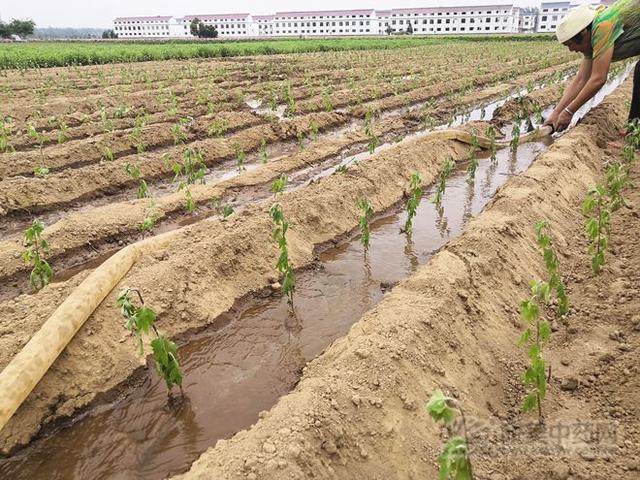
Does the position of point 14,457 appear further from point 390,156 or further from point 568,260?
point 390,156

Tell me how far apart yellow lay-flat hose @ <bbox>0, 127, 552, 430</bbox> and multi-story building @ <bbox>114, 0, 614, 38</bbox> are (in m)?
95.6

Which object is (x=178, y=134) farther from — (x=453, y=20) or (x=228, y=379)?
(x=453, y=20)

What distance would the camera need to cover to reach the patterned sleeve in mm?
7086

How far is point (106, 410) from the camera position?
358 cm

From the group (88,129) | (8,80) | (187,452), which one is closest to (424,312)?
(187,452)

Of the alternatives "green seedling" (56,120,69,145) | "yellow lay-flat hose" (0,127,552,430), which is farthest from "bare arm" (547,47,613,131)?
"green seedling" (56,120,69,145)

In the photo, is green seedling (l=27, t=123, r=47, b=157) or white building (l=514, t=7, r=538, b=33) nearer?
green seedling (l=27, t=123, r=47, b=157)

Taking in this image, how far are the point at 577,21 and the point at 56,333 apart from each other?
8.22 m

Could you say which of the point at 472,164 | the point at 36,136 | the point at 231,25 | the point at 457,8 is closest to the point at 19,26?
the point at 231,25

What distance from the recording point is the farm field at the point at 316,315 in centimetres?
286

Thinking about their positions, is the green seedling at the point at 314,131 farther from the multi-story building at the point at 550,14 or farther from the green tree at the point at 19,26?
the multi-story building at the point at 550,14

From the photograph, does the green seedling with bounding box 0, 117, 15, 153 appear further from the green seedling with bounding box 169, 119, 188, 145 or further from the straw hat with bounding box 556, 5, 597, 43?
the straw hat with bounding box 556, 5, 597, 43

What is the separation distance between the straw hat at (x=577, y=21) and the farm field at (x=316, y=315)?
6.45 ft

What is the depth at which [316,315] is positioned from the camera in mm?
4703
